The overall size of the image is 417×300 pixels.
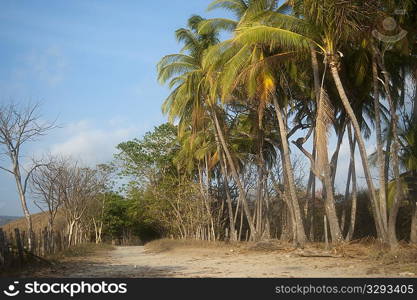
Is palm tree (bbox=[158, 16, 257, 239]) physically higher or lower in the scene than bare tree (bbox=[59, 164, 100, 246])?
higher

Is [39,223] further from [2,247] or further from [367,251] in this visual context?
[367,251]

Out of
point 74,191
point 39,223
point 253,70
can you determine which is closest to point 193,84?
point 253,70

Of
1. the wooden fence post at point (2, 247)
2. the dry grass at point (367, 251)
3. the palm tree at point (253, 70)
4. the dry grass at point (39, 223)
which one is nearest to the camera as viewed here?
the wooden fence post at point (2, 247)

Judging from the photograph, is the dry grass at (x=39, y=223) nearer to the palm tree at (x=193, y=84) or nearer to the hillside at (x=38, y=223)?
the hillside at (x=38, y=223)

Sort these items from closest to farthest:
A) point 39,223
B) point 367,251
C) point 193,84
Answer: point 367,251, point 193,84, point 39,223

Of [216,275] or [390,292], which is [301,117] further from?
[390,292]

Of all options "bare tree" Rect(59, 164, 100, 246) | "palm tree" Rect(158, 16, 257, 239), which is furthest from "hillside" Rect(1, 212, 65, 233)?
"palm tree" Rect(158, 16, 257, 239)

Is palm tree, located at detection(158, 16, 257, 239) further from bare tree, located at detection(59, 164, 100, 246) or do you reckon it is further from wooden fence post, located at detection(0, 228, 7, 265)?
wooden fence post, located at detection(0, 228, 7, 265)

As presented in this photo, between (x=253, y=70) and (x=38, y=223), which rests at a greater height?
(x=253, y=70)

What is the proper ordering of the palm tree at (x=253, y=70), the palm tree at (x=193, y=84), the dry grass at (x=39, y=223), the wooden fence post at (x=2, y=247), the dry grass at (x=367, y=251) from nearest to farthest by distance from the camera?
the wooden fence post at (x=2, y=247), the dry grass at (x=367, y=251), the palm tree at (x=253, y=70), the palm tree at (x=193, y=84), the dry grass at (x=39, y=223)

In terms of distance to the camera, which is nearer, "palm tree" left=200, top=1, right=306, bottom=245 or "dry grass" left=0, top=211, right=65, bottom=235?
"palm tree" left=200, top=1, right=306, bottom=245

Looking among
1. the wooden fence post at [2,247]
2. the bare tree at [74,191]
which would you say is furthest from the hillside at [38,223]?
the wooden fence post at [2,247]

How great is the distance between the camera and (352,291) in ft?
25.6

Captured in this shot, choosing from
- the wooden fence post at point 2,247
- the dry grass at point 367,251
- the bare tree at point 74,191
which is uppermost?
the bare tree at point 74,191
